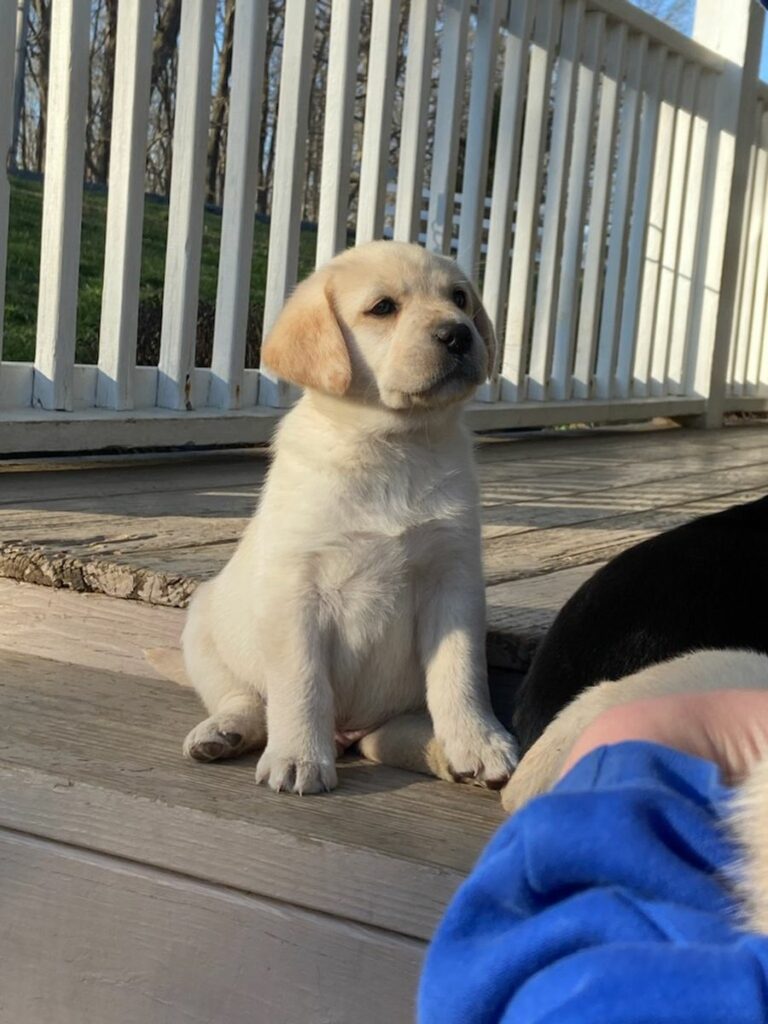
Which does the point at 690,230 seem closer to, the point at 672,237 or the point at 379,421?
the point at 672,237

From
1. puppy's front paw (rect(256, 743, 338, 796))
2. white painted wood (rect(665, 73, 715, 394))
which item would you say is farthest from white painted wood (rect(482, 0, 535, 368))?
puppy's front paw (rect(256, 743, 338, 796))

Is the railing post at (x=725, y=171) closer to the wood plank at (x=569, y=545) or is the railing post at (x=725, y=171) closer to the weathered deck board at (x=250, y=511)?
the weathered deck board at (x=250, y=511)

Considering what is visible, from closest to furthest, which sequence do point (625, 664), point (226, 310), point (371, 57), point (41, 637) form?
point (625, 664), point (41, 637), point (226, 310), point (371, 57)

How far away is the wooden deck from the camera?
1567 mm

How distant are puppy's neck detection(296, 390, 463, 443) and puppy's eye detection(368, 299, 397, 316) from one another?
0.60 feet

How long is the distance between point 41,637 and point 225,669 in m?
0.50

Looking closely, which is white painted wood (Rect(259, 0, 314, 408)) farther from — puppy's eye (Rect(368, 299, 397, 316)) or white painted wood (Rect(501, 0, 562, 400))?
puppy's eye (Rect(368, 299, 397, 316))

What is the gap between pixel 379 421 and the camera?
2275 millimetres

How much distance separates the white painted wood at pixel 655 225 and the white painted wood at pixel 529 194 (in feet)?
4.47

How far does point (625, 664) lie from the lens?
1885 millimetres

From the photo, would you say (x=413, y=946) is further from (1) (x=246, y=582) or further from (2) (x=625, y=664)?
(1) (x=246, y=582)

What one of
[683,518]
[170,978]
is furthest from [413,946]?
[683,518]

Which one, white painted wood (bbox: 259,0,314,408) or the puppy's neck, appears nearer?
the puppy's neck

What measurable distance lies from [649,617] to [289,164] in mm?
3310
